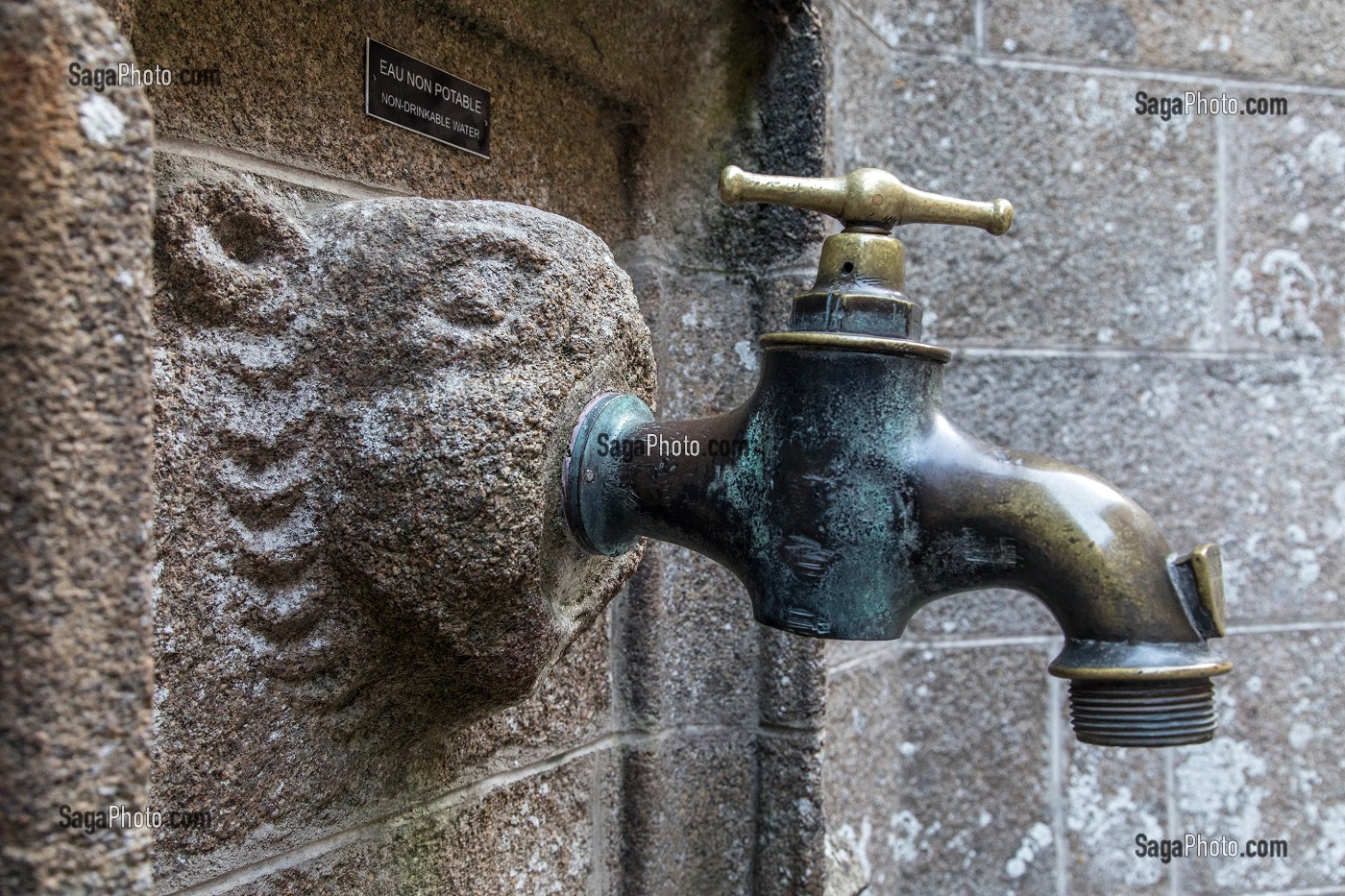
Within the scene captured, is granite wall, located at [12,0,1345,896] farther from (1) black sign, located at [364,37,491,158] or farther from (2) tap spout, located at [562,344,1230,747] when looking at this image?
(2) tap spout, located at [562,344,1230,747]

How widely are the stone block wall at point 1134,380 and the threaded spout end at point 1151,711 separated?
0.57m

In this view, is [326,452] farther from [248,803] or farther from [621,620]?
[621,620]

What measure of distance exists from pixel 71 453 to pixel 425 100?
0.46 meters

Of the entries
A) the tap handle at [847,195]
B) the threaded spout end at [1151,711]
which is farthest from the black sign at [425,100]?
the threaded spout end at [1151,711]

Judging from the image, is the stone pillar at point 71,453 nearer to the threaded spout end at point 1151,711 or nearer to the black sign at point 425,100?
the black sign at point 425,100

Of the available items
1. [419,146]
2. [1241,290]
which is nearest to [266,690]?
[419,146]

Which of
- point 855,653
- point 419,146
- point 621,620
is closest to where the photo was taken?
point 419,146

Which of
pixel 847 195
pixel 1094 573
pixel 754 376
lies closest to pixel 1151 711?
pixel 1094 573

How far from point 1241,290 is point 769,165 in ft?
2.23

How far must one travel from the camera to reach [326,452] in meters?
0.66

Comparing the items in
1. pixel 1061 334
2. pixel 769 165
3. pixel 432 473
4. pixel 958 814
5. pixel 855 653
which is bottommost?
pixel 958 814

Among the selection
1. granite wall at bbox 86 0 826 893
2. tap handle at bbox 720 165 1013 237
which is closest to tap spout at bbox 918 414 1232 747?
tap handle at bbox 720 165 1013 237

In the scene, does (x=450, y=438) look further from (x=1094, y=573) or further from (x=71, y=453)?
(x=1094, y=573)

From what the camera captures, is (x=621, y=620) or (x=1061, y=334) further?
(x=1061, y=334)
